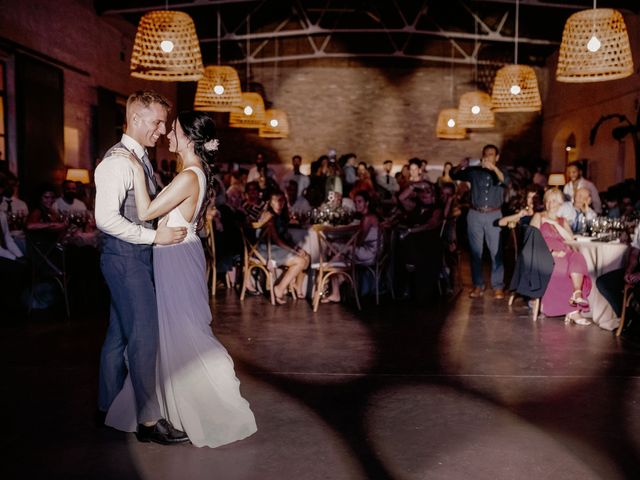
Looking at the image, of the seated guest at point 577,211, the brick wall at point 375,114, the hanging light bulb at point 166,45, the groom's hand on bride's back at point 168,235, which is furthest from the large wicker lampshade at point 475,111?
the groom's hand on bride's back at point 168,235

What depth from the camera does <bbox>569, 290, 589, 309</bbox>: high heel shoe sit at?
567 centimetres

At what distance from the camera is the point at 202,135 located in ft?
9.52

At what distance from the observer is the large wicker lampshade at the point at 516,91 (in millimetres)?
7062

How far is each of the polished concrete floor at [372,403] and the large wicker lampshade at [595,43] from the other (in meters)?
1.95

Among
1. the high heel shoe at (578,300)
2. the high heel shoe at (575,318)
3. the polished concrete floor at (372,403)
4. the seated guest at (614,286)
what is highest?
the seated guest at (614,286)

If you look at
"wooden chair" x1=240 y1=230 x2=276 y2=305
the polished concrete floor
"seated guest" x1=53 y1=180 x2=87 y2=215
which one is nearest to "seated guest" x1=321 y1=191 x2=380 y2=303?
"wooden chair" x1=240 y1=230 x2=276 y2=305

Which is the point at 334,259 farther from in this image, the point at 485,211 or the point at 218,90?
the point at 218,90

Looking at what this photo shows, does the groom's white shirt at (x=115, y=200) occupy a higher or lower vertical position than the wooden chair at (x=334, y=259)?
higher

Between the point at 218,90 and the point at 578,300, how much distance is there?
4.11m

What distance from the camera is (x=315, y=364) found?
438 centimetres

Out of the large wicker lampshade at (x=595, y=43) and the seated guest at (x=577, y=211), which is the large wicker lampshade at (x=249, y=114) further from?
the large wicker lampshade at (x=595, y=43)

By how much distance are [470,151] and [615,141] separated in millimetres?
4489

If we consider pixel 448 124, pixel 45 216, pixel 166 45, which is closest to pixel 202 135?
pixel 166 45

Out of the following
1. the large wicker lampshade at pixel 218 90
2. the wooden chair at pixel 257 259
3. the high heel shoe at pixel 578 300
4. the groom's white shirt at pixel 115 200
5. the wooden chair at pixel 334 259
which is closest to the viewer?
the groom's white shirt at pixel 115 200
